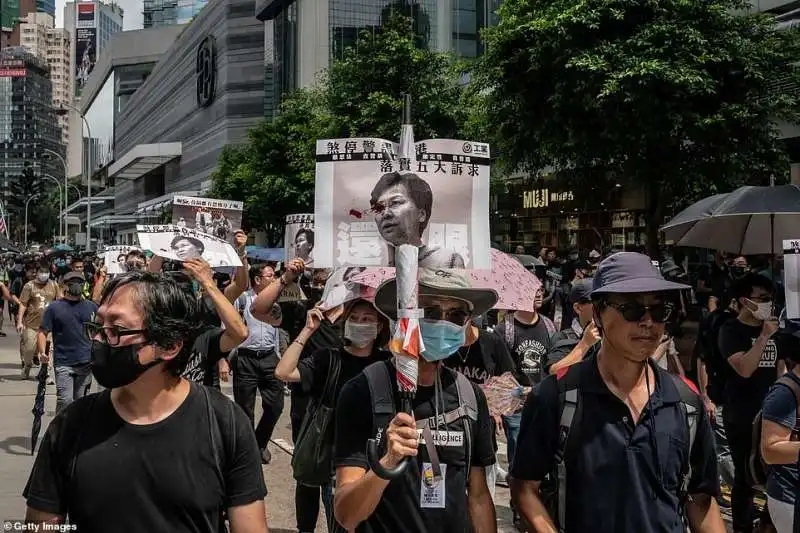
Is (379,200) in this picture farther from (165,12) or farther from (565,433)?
(165,12)

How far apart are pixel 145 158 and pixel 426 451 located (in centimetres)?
8118

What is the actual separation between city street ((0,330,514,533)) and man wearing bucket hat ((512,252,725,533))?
3.45 meters

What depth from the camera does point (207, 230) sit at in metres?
6.28

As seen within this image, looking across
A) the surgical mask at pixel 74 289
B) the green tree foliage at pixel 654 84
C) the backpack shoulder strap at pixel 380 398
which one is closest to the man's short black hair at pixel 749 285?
the backpack shoulder strap at pixel 380 398

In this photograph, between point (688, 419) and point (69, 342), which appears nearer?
point (688, 419)

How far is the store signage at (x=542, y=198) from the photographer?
27531mm

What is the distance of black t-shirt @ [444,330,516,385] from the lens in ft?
15.9

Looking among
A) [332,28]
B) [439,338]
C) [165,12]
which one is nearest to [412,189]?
[439,338]

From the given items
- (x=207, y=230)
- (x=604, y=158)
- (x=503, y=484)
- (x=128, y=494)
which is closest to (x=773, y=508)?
(x=128, y=494)

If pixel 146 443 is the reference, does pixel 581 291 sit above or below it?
above

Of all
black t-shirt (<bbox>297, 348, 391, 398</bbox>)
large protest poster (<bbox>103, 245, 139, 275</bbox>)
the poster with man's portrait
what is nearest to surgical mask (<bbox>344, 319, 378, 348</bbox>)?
black t-shirt (<bbox>297, 348, 391, 398</bbox>)

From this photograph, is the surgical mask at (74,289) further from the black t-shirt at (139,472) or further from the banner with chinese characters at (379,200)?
the black t-shirt at (139,472)

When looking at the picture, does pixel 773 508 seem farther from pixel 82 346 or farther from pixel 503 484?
pixel 82 346

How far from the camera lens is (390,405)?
296cm
